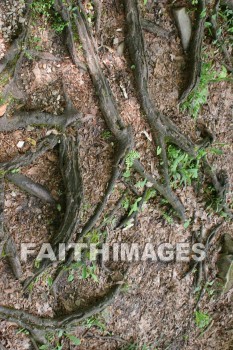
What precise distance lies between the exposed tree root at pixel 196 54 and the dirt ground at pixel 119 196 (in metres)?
0.10

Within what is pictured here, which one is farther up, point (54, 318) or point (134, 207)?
point (134, 207)

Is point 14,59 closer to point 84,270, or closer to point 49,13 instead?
point 49,13

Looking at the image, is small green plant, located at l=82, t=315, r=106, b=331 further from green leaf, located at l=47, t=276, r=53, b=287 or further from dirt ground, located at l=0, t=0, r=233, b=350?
green leaf, located at l=47, t=276, r=53, b=287

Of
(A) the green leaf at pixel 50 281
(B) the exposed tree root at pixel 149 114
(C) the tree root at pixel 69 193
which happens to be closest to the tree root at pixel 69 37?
(B) the exposed tree root at pixel 149 114

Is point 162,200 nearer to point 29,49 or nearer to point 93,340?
point 93,340

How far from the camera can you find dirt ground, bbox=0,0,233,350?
3.86m

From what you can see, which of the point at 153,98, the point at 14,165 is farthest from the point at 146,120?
the point at 14,165

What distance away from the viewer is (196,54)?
14.3 ft

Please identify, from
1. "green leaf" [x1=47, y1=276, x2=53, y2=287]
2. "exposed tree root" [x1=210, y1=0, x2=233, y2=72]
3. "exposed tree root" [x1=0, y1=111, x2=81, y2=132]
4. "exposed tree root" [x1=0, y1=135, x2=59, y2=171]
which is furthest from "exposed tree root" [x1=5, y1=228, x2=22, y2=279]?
"exposed tree root" [x1=210, y1=0, x2=233, y2=72]

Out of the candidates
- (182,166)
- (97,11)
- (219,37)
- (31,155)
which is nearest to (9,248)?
(31,155)

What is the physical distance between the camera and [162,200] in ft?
14.4

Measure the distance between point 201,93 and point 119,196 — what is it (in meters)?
1.36

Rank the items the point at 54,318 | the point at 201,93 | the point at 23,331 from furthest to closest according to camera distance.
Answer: the point at 201,93
the point at 54,318
the point at 23,331

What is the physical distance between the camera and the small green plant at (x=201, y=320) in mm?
4762
